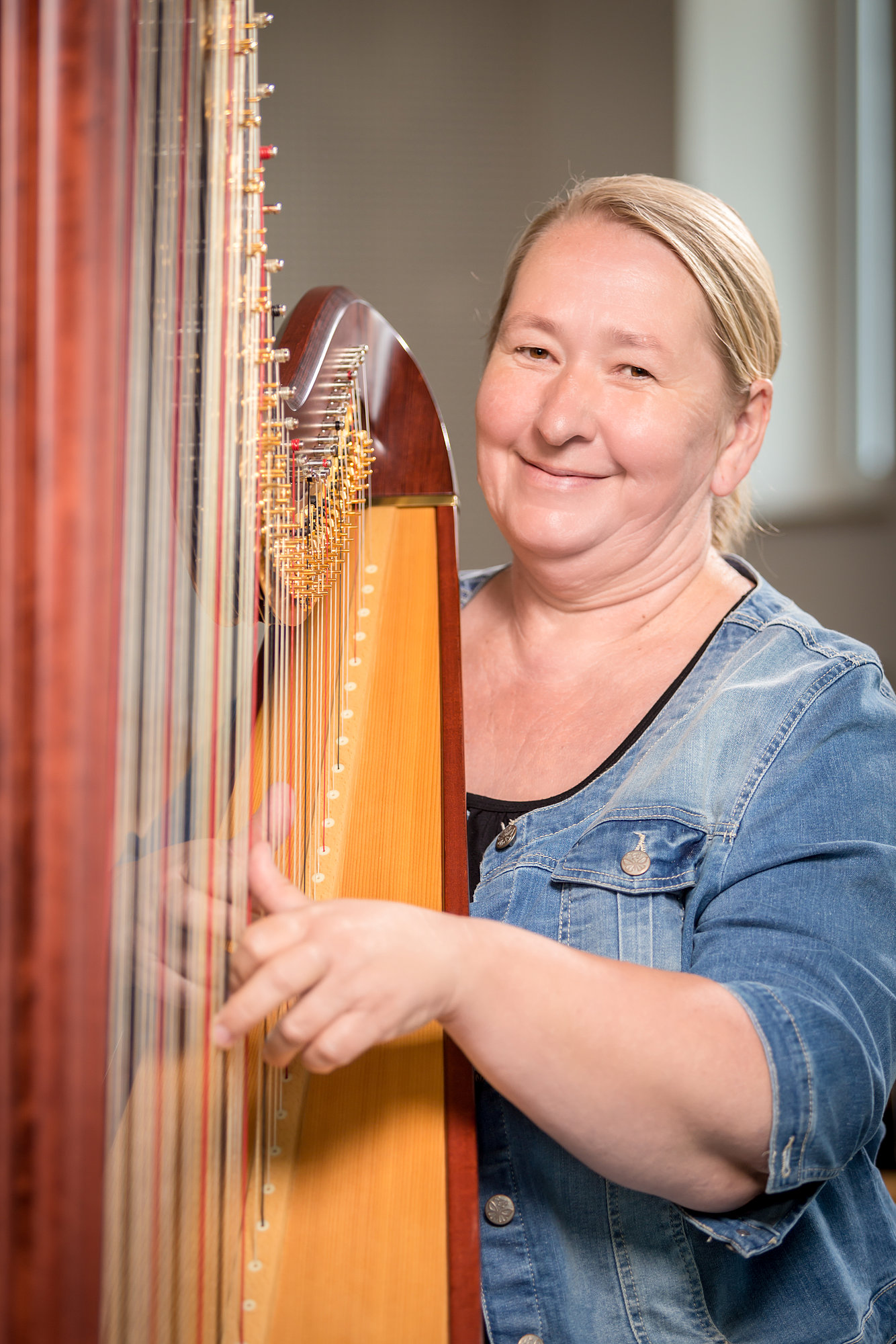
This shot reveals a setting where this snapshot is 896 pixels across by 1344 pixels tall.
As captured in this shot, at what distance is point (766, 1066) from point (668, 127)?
2.82 metres

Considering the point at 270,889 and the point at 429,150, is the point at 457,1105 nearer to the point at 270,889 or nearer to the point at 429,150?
the point at 270,889

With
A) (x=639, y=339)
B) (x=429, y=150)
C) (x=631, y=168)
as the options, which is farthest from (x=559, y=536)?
(x=429, y=150)

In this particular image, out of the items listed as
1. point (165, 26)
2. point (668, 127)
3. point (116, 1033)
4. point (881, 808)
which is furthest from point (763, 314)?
point (668, 127)

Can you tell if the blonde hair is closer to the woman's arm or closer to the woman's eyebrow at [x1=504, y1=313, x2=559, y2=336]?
Result: the woman's eyebrow at [x1=504, y1=313, x2=559, y2=336]

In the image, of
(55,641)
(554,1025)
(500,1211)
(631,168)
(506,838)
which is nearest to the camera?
(55,641)

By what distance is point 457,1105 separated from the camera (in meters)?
0.74

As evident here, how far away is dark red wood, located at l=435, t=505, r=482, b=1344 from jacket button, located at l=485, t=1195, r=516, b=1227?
3.8 inches

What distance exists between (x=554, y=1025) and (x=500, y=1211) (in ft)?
0.95

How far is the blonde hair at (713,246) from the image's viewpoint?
1121 mm

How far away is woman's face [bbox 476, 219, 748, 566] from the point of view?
3.64 feet

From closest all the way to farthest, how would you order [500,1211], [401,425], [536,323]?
[500,1211]
[536,323]
[401,425]

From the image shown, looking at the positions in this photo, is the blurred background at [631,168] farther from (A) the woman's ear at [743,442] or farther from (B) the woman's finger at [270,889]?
(B) the woman's finger at [270,889]

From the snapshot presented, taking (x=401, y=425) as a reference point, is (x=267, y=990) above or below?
below

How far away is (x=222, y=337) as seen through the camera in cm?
65
